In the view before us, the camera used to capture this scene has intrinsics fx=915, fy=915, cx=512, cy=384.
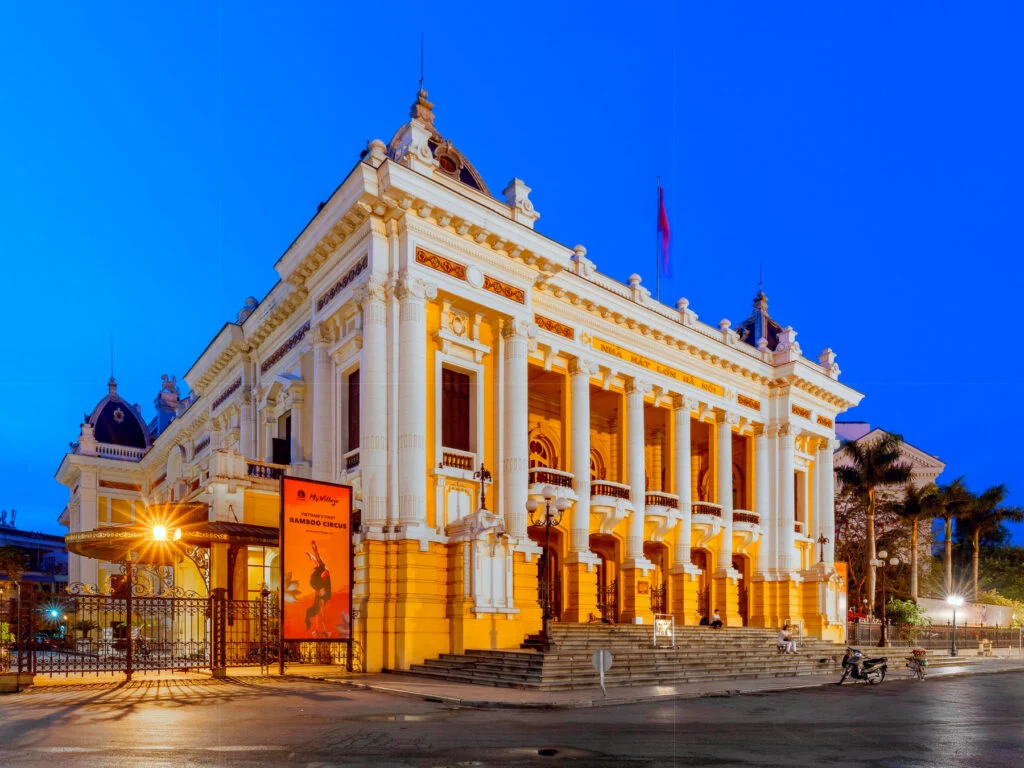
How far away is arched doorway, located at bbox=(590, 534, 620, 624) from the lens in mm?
32594

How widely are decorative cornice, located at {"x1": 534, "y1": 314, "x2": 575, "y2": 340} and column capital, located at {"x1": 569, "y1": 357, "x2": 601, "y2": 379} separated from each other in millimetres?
808

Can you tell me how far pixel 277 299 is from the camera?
3212 centimetres

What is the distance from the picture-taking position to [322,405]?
27922 millimetres

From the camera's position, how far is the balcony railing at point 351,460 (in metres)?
25.7

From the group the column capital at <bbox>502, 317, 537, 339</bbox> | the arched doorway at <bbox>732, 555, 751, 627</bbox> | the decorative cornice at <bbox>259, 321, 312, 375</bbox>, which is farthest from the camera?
the arched doorway at <bbox>732, 555, 751, 627</bbox>

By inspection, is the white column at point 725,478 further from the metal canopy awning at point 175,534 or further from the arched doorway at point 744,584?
the metal canopy awning at point 175,534

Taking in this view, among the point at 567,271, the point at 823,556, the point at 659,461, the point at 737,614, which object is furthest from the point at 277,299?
the point at 823,556

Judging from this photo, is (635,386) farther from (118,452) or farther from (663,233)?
(118,452)

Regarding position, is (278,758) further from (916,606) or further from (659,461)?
(916,606)

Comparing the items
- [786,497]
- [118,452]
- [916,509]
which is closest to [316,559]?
[786,497]

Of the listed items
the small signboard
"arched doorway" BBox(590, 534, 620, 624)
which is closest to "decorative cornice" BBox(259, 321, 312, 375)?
"arched doorway" BBox(590, 534, 620, 624)

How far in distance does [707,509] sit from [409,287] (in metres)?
17.9

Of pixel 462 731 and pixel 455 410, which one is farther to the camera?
pixel 455 410

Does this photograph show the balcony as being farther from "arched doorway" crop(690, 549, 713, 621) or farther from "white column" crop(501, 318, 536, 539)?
"arched doorway" crop(690, 549, 713, 621)
